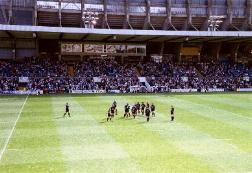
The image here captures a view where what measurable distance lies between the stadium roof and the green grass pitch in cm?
2098

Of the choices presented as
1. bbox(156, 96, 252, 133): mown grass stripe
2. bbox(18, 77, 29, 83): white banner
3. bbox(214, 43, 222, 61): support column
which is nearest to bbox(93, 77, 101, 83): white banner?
bbox(18, 77, 29, 83): white banner

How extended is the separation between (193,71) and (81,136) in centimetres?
4847

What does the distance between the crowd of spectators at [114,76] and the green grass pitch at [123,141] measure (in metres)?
20.9

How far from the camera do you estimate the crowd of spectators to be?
62469 mm

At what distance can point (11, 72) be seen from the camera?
64500 mm

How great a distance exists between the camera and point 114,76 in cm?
6756

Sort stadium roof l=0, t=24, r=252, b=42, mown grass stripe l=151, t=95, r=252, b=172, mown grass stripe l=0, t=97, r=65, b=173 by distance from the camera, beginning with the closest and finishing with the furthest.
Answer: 1. mown grass stripe l=0, t=97, r=65, b=173
2. mown grass stripe l=151, t=95, r=252, b=172
3. stadium roof l=0, t=24, r=252, b=42

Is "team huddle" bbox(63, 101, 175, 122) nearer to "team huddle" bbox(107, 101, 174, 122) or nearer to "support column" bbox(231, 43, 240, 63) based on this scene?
"team huddle" bbox(107, 101, 174, 122)

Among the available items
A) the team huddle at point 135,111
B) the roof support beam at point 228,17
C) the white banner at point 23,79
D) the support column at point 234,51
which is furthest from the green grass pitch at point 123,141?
the support column at point 234,51

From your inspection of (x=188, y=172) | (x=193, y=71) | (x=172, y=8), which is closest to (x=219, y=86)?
(x=193, y=71)

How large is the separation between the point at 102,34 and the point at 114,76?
7951 mm

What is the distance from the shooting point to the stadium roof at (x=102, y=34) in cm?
5978

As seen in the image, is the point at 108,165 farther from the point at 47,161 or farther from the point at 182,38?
the point at 182,38

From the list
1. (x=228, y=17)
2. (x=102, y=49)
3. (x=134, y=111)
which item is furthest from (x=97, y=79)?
(x=134, y=111)
